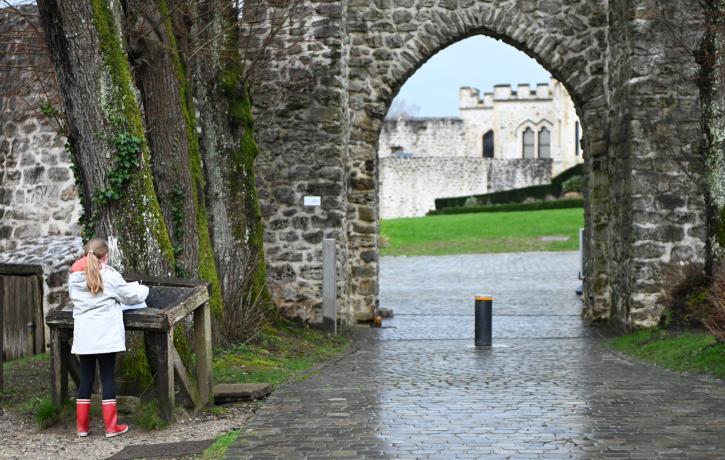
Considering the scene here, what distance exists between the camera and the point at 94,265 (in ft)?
24.2

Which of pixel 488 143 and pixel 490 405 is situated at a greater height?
pixel 488 143

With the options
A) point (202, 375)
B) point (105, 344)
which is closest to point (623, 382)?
point (202, 375)

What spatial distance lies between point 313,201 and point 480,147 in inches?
2152

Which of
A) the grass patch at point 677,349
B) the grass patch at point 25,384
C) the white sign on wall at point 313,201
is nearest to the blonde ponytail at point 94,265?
the grass patch at point 25,384

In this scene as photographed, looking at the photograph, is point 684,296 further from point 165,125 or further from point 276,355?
point 165,125

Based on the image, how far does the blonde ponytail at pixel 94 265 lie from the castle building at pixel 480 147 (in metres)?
49.3

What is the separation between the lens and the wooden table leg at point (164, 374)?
7.60 m

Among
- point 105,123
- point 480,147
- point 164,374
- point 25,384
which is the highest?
point 480,147

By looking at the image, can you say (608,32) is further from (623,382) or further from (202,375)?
(202,375)

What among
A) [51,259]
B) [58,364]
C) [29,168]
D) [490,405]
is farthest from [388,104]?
[58,364]

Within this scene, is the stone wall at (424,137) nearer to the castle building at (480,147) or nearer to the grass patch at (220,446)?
the castle building at (480,147)

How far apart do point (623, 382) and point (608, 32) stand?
23.6 ft

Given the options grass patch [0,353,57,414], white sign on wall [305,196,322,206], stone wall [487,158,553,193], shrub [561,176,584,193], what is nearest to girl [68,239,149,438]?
grass patch [0,353,57,414]

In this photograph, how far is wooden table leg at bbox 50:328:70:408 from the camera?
7832mm
